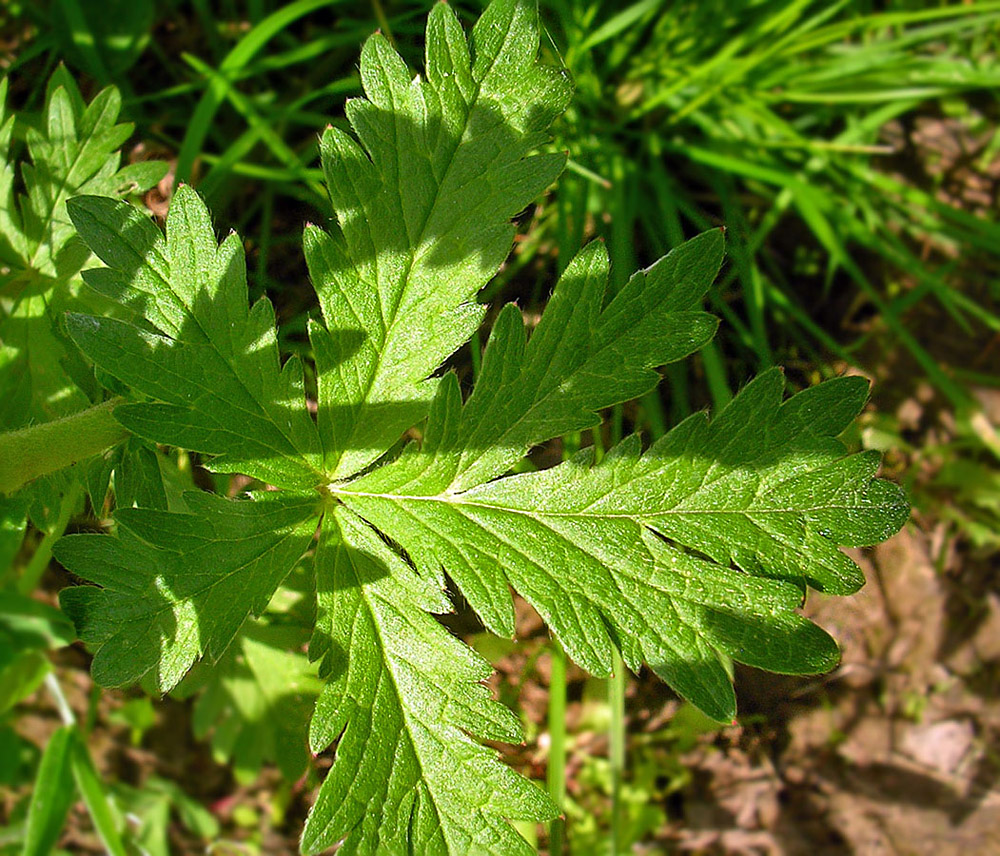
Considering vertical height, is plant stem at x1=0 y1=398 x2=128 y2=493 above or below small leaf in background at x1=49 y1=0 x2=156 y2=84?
below

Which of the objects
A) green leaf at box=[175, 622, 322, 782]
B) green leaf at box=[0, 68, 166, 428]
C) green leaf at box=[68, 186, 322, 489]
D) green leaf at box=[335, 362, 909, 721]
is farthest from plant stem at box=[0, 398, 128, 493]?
green leaf at box=[175, 622, 322, 782]

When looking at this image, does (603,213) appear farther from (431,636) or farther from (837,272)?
(431,636)

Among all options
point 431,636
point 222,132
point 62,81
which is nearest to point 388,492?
point 431,636

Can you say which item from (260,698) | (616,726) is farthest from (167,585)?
(616,726)

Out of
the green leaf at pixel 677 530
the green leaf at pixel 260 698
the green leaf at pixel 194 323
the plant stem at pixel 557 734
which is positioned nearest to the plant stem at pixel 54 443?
the green leaf at pixel 194 323

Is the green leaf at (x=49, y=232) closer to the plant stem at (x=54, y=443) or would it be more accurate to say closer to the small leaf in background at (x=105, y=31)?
the plant stem at (x=54, y=443)

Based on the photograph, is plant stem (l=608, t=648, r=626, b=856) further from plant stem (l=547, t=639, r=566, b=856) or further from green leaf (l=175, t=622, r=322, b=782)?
green leaf (l=175, t=622, r=322, b=782)

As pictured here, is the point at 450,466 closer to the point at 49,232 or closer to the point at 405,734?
the point at 405,734

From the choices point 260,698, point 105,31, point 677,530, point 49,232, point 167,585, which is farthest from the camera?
point 105,31
